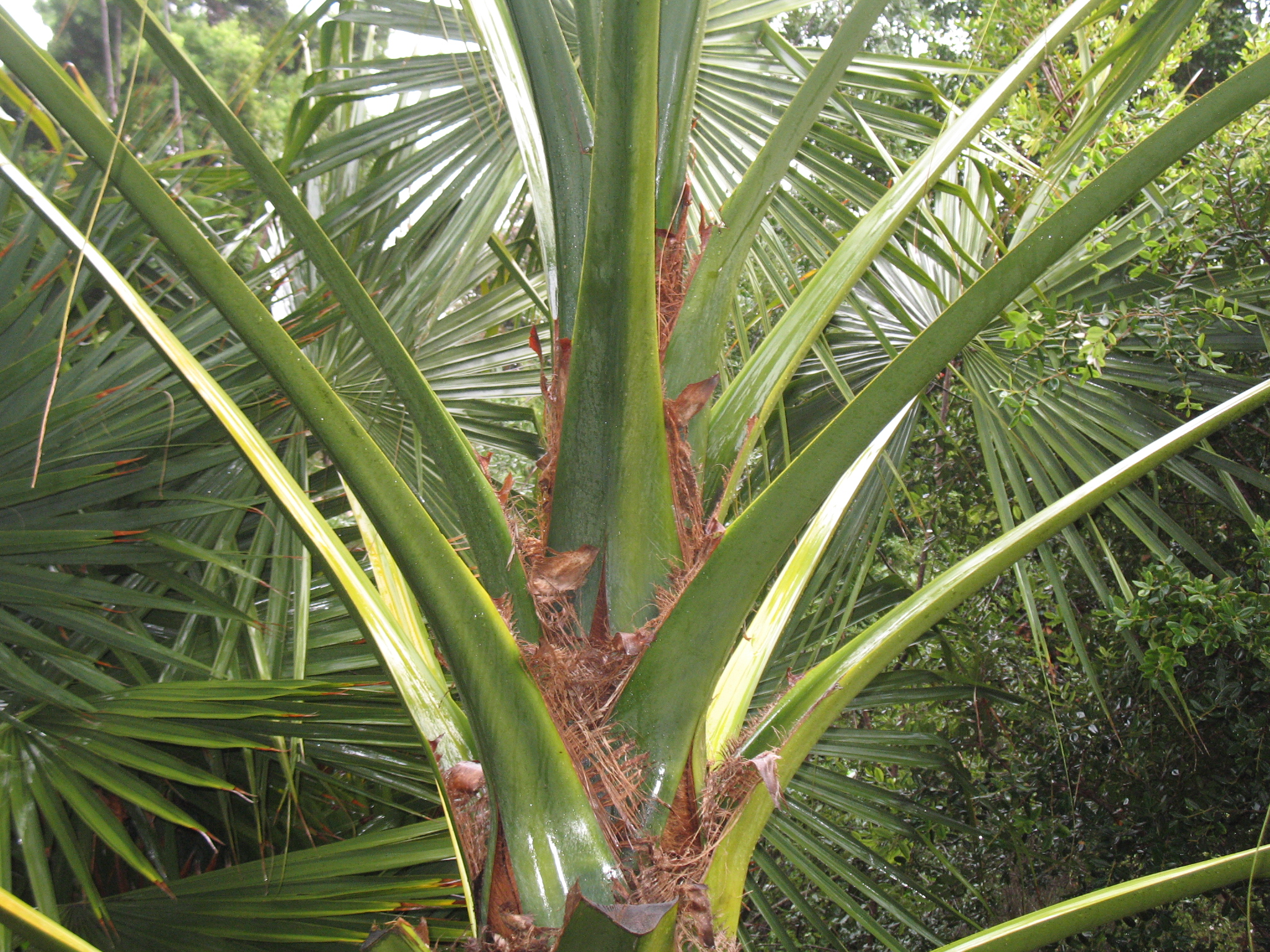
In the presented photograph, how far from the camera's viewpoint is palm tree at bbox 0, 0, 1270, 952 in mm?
850

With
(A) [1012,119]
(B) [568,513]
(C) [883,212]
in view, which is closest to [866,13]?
(C) [883,212]

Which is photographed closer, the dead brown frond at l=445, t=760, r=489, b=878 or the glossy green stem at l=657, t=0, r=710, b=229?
the dead brown frond at l=445, t=760, r=489, b=878

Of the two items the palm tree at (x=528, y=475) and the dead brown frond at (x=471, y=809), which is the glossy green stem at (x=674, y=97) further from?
the dead brown frond at (x=471, y=809)

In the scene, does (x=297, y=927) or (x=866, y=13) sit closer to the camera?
(x=866, y=13)

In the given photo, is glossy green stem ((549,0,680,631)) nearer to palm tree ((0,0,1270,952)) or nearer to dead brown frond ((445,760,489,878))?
palm tree ((0,0,1270,952))

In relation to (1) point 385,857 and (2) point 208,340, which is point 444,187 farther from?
(1) point 385,857

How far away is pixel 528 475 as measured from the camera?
1597mm

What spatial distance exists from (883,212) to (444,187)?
126cm

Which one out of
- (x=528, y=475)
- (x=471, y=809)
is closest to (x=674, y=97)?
(x=528, y=475)

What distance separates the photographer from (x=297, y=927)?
135 cm

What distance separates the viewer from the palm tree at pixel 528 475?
0.85 metres

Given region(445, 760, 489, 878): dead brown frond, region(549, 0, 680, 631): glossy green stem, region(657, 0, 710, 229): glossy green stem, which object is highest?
region(657, 0, 710, 229): glossy green stem

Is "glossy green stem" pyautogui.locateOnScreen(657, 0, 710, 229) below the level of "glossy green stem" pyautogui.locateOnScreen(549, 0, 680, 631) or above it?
above

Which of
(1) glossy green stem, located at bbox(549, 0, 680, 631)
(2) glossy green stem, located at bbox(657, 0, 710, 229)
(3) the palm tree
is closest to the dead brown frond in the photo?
(3) the palm tree
